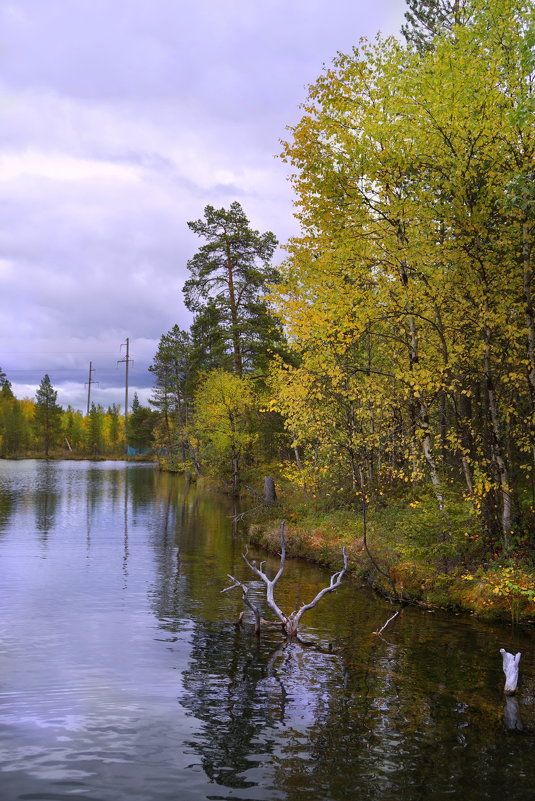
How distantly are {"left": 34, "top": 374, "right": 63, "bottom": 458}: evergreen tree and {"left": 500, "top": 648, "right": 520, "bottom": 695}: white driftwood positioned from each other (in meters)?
114

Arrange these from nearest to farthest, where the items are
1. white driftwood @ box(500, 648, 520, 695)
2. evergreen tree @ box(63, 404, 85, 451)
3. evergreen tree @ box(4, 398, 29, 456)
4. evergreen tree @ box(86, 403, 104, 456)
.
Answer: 1. white driftwood @ box(500, 648, 520, 695)
2. evergreen tree @ box(4, 398, 29, 456)
3. evergreen tree @ box(86, 403, 104, 456)
4. evergreen tree @ box(63, 404, 85, 451)

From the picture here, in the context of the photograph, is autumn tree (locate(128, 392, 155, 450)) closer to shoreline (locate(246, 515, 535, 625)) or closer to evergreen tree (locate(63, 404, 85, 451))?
evergreen tree (locate(63, 404, 85, 451))

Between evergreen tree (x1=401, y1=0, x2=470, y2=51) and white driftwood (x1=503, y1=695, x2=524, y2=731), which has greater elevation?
evergreen tree (x1=401, y1=0, x2=470, y2=51)

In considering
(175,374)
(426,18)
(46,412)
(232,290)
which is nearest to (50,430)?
(46,412)

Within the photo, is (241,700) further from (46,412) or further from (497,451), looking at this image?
(46,412)

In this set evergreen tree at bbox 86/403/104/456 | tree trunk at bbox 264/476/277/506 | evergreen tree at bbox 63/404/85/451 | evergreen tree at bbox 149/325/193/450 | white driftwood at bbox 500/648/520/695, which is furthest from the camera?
evergreen tree at bbox 63/404/85/451

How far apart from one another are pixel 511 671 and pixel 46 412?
4551 inches

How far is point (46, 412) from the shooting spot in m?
115

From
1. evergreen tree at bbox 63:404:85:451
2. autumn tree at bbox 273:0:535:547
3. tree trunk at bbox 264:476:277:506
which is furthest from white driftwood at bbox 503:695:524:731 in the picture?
evergreen tree at bbox 63:404:85:451

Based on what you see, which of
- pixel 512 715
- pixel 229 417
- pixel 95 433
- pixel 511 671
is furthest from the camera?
pixel 95 433

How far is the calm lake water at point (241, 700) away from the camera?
278 inches

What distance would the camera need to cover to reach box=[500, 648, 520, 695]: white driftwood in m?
8.96

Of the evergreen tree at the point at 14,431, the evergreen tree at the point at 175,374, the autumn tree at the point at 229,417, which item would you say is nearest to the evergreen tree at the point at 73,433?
the evergreen tree at the point at 14,431

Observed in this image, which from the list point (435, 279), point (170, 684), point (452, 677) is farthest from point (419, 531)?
point (170, 684)
